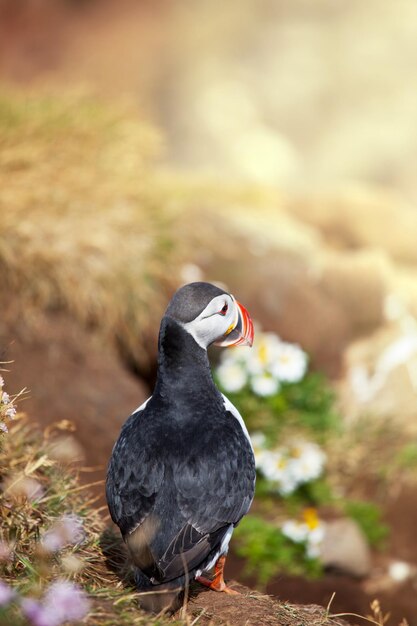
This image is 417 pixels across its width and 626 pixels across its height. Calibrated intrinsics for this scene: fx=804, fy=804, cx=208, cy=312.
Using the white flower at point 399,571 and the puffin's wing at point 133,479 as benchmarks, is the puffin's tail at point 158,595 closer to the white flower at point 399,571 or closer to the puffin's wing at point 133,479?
the puffin's wing at point 133,479

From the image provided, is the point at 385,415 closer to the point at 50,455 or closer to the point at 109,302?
the point at 109,302

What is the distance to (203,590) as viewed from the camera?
2693 millimetres

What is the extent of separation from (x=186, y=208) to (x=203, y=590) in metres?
4.36

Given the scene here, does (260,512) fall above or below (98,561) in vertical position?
above

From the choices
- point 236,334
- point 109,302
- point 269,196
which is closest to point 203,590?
point 236,334

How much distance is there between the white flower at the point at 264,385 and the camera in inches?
209

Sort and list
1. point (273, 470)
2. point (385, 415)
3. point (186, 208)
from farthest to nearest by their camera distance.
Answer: point (186, 208), point (385, 415), point (273, 470)

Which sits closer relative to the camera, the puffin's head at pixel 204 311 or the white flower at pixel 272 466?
the puffin's head at pixel 204 311

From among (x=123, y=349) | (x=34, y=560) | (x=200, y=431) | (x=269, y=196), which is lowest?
(x=34, y=560)

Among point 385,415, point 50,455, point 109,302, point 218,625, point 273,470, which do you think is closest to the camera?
point 218,625

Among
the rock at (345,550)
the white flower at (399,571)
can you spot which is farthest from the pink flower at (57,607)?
the white flower at (399,571)

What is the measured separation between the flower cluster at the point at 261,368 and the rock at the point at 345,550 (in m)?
1.00

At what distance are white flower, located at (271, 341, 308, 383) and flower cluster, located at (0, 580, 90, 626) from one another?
3.38 m

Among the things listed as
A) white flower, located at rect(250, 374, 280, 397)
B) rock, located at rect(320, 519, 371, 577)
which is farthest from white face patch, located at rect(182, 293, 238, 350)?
white flower, located at rect(250, 374, 280, 397)
